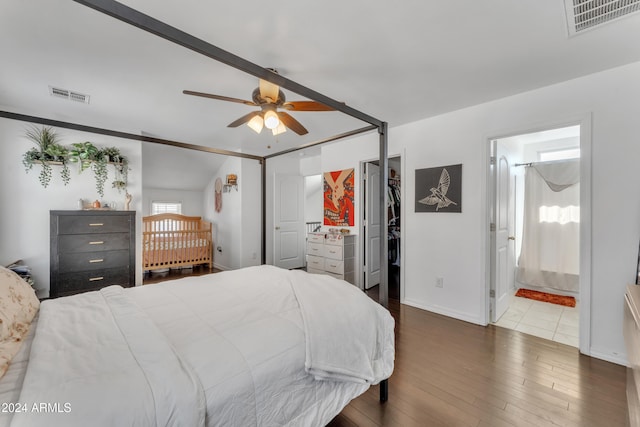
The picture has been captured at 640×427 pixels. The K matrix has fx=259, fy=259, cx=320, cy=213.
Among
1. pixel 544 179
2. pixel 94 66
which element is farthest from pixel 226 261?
pixel 544 179

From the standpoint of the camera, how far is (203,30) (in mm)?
1676

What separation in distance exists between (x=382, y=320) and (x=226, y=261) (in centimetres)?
448

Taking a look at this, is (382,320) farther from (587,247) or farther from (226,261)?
(226,261)

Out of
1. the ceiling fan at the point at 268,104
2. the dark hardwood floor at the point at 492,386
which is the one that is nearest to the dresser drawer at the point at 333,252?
the dark hardwood floor at the point at 492,386

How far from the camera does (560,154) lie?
13.3 feet

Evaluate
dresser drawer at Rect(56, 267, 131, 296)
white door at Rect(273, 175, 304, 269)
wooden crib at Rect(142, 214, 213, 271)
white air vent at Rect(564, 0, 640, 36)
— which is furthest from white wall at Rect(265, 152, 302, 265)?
white air vent at Rect(564, 0, 640, 36)

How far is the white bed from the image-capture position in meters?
0.78

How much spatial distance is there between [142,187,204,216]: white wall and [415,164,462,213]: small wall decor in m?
5.56

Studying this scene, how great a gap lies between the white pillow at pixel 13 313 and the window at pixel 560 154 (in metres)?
5.83

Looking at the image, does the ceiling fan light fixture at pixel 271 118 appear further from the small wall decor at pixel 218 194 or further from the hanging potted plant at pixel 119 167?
the small wall decor at pixel 218 194

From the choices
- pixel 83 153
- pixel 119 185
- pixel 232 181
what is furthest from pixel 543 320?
pixel 83 153

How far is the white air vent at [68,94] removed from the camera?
→ 2.48 metres

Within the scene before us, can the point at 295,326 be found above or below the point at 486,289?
above

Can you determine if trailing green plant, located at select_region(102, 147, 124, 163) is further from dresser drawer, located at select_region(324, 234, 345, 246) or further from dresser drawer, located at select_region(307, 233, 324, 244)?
dresser drawer, located at select_region(324, 234, 345, 246)
